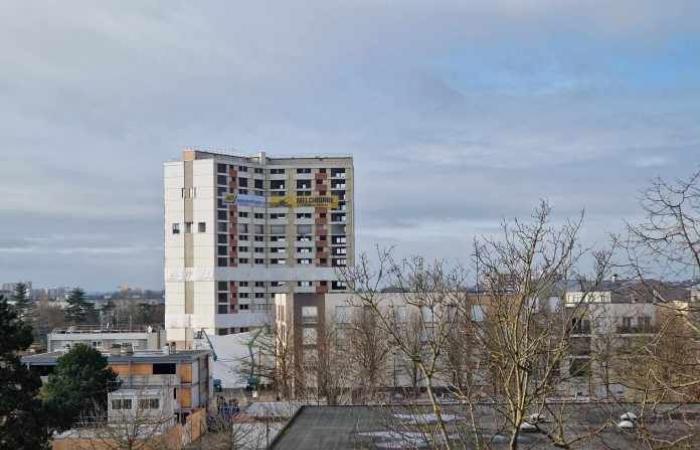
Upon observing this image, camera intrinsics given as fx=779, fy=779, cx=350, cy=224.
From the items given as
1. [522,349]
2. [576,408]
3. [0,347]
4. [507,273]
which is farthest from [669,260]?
[0,347]

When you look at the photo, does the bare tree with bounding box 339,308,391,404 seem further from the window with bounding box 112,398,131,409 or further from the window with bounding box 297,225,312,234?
the window with bounding box 297,225,312,234

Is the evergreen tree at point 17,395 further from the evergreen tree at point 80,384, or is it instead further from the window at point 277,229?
the window at point 277,229

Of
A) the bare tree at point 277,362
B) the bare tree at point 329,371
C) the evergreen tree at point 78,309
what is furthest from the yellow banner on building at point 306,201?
the evergreen tree at point 78,309

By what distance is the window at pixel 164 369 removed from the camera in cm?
3725

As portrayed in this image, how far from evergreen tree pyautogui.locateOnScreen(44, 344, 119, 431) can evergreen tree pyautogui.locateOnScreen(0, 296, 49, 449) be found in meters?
6.71

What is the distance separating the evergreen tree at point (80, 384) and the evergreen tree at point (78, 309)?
63694mm

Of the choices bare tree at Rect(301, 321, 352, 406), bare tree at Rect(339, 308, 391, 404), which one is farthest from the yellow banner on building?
bare tree at Rect(339, 308, 391, 404)

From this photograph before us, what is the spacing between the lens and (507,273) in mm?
8938

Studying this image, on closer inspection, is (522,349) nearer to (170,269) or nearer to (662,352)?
(662,352)

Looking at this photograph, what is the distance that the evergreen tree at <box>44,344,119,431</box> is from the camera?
31.3 m

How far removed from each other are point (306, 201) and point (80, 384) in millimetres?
39382

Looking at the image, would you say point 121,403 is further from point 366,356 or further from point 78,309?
point 78,309

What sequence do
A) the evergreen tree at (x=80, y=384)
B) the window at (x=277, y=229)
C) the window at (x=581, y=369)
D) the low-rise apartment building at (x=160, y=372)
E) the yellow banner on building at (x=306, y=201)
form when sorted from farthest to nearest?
1. the window at (x=277, y=229)
2. the yellow banner on building at (x=306, y=201)
3. the low-rise apartment building at (x=160, y=372)
4. the evergreen tree at (x=80, y=384)
5. the window at (x=581, y=369)

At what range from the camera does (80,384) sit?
3222cm
